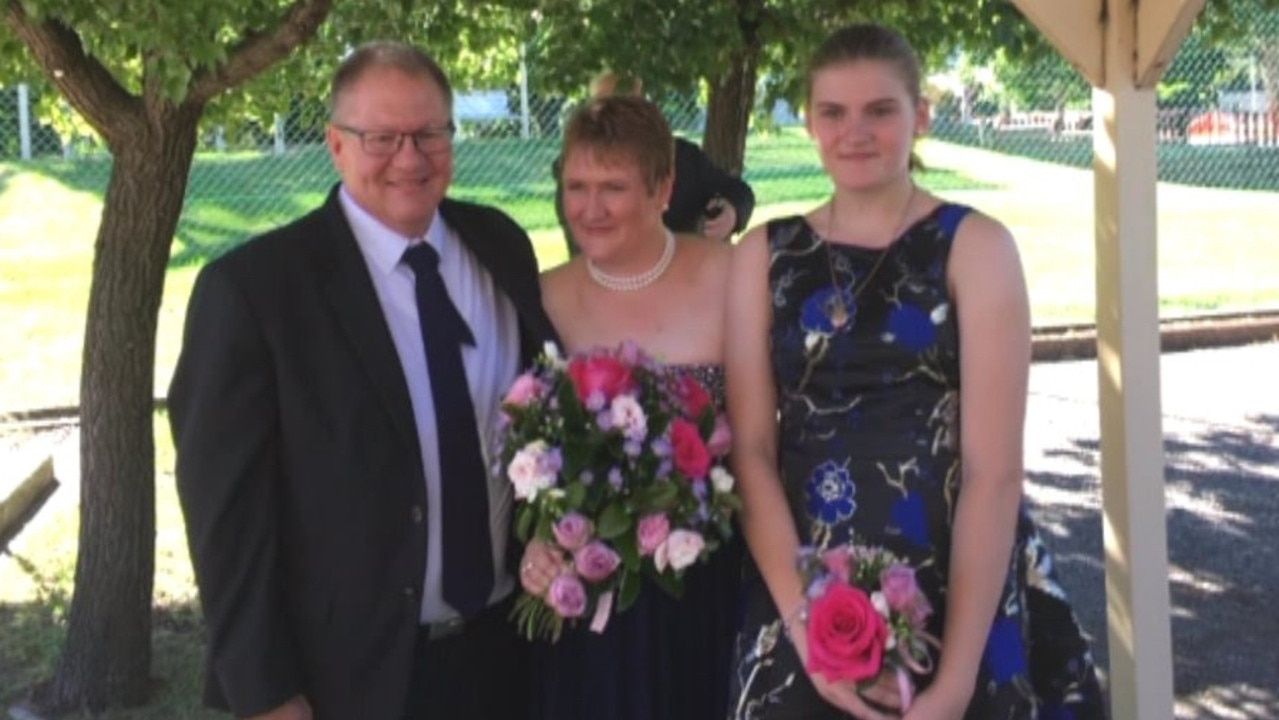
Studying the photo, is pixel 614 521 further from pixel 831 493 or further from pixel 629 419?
pixel 831 493

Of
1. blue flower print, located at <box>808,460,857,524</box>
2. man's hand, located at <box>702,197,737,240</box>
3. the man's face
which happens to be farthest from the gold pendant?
man's hand, located at <box>702,197,737,240</box>

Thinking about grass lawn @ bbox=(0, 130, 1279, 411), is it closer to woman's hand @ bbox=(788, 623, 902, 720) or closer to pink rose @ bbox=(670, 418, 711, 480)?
pink rose @ bbox=(670, 418, 711, 480)

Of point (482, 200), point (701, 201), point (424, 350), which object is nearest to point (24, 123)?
point (482, 200)

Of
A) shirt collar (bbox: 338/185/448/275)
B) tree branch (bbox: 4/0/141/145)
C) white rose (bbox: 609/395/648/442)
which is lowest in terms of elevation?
white rose (bbox: 609/395/648/442)

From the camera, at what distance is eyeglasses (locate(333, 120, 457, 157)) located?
303cm

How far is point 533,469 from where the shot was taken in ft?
9.80

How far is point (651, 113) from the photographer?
3350 mm

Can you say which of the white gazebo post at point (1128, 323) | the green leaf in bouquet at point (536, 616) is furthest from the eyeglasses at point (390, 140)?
the white gazebo post at point (1128, 323)

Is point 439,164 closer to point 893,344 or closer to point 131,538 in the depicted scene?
point 893,344

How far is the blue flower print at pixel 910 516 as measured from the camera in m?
3.01

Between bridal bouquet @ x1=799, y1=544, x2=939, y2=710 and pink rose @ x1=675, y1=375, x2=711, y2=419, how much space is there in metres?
0.34

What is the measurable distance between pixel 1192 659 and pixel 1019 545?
3.86 m

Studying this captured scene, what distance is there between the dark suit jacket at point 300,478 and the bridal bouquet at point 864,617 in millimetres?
680

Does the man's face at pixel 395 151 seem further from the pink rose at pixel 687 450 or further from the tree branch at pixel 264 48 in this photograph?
the tree branch at pixel 264 48
